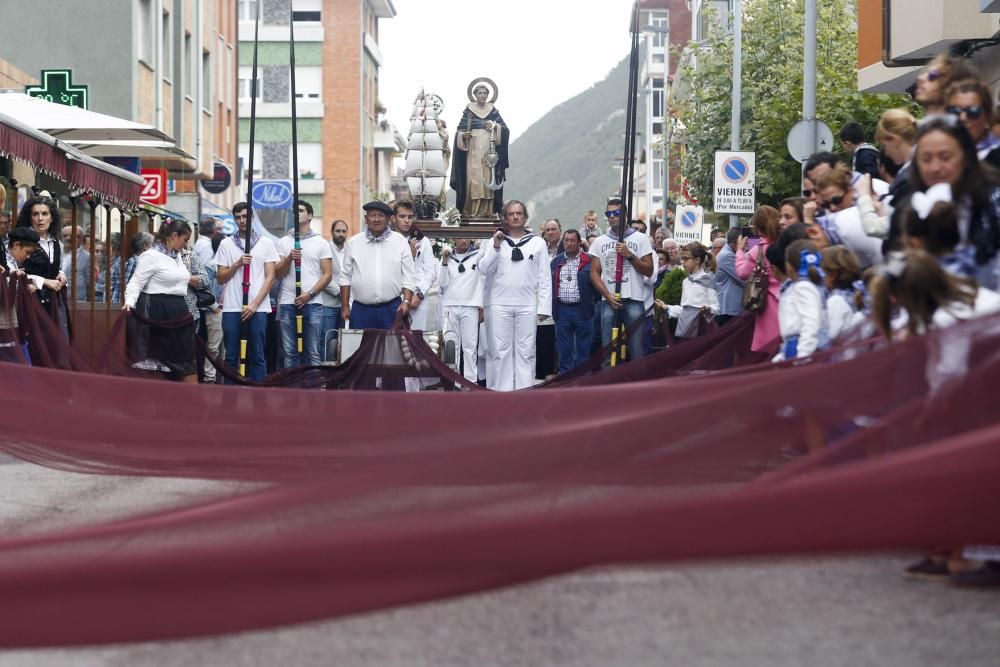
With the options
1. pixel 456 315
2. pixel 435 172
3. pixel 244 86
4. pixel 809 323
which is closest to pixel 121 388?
pixel 809 323

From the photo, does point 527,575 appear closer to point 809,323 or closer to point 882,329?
point 882,329

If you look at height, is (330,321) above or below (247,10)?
below

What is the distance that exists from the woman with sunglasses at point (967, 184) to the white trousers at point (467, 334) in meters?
13.1

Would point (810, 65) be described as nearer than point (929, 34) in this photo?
No

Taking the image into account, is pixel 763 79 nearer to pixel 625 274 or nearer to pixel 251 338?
pixel 625 274

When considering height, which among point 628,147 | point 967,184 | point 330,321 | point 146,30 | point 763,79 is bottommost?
point 330,321

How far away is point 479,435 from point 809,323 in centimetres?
405

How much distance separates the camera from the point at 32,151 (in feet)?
49.9

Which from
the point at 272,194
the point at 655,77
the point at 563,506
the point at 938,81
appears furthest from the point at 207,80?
the point at 655,77

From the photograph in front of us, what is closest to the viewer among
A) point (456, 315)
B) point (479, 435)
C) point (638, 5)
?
point (479, 435)

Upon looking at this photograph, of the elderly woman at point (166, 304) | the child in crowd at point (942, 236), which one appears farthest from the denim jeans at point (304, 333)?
the child in crowd at point (942, 236)

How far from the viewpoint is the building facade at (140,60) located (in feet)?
124

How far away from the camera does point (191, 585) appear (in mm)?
4523

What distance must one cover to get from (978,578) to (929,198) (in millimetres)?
1454
